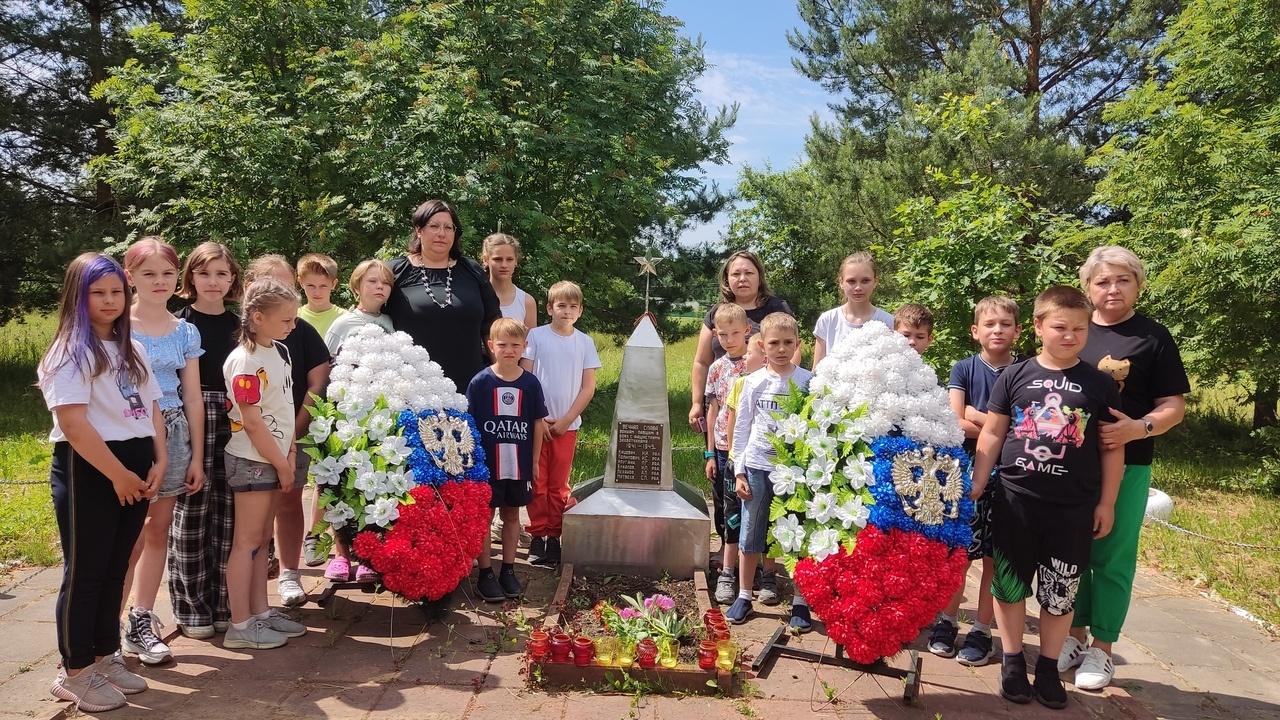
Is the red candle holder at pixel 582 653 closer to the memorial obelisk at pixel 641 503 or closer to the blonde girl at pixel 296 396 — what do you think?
the memorial obelisk at pixel 641 503

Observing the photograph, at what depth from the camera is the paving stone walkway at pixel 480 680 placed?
3152mm

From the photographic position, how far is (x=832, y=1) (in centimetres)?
1480

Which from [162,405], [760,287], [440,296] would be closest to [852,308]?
[760,287]

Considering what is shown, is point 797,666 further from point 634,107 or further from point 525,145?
point 634,107

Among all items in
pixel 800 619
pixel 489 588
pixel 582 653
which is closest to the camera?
pixel 582 653

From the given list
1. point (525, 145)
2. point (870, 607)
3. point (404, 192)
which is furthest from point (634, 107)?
point (870, 607)

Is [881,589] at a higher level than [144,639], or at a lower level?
higher

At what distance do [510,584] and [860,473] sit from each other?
219 cm

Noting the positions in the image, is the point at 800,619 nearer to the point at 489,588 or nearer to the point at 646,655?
the point at 646,655

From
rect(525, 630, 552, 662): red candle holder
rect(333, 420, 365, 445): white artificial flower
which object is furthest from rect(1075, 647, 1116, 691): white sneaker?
rect(333, 420, 365, 445): white artificial flower

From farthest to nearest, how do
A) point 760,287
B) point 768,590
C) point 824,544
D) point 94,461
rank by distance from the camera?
point 760,287
point 768,590
point 824,544
point 94,461

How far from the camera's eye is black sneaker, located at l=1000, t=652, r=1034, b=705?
11.0ft

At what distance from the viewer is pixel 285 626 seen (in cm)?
378

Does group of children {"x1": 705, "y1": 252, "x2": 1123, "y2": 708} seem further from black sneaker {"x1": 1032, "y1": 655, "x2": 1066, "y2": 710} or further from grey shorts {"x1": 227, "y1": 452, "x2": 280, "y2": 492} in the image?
grey shorts {"x1": 227, "y1": 452, "x2": 280, "y2": 492}
